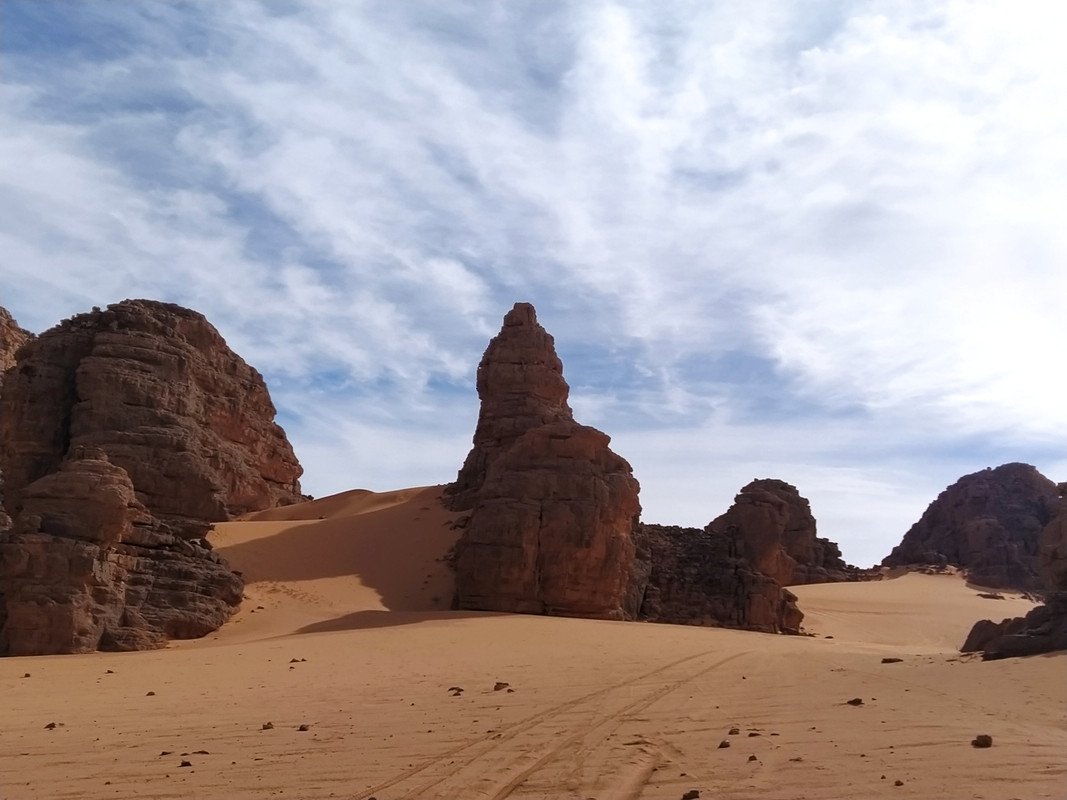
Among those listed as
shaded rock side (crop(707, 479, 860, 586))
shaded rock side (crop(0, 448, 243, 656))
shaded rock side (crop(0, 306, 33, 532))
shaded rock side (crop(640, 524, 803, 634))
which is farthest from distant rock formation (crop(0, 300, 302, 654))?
shaded rock side (crop(707, 479, 860, 586))

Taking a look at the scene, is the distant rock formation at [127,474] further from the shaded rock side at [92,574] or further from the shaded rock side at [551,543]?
the shaded rock side at [551,543]

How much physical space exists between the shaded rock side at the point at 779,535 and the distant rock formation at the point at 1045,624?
18.2 meters

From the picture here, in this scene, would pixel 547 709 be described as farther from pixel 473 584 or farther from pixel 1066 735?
pixel 473 584

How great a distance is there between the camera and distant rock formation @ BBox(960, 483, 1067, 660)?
39.4 feet

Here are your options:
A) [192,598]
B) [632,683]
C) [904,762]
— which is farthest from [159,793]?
[192,598]

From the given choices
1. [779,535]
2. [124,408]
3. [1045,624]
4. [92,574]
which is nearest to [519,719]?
[1045,624]

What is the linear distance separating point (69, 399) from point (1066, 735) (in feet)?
85.2

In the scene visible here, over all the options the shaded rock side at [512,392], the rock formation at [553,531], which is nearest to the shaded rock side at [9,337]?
the shaded rock side at [512,392]

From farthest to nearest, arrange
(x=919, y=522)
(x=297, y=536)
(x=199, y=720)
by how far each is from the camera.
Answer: (x=919, y=522) < (x=297, y=536) < (x=199, y=720)

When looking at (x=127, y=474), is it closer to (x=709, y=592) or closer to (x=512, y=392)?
(x=512, y=392)

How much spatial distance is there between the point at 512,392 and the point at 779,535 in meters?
14.6

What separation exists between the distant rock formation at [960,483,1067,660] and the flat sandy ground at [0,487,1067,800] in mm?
874

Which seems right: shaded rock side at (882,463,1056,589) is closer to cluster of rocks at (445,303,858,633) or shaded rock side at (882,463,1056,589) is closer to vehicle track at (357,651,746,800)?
cluster of rocks at (445,303,858,633)

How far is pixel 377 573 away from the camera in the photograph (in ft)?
84.5
